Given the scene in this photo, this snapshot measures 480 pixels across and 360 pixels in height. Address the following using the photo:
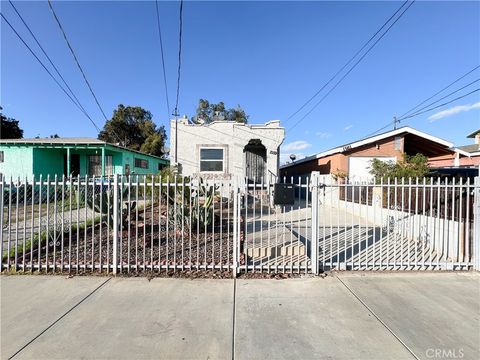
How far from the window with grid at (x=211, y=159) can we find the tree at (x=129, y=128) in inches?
1119

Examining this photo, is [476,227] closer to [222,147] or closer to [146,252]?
[146,252]

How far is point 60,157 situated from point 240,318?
19.3 meters

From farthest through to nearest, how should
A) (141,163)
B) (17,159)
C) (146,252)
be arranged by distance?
(141,163) < (17,159) < (146,252)

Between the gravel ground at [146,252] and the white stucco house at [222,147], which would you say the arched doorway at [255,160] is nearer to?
the white stucco house at [222,147]

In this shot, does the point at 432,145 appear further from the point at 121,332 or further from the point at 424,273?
the point at 121,332

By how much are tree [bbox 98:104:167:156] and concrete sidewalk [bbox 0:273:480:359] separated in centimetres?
3883

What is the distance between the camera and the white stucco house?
1415cm

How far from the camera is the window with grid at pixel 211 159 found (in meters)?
14.6

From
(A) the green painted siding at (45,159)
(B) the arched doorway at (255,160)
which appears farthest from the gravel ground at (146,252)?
(A) the green painted siding at (45,159)

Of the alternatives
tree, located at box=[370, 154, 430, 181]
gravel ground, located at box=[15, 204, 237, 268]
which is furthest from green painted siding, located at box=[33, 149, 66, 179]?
tree, located at box=[370, 154, 430, 181]

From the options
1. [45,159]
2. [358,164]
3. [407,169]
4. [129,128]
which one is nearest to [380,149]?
[358,164]

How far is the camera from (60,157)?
60.8 ft

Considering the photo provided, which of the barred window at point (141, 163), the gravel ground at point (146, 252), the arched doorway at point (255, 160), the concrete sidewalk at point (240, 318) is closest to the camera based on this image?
the concrete sidewalk at point (240, 318)

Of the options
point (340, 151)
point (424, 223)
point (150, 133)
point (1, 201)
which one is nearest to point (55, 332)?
point (1, 201)
